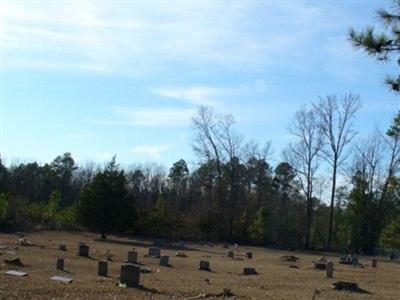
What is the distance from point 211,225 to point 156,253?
94.3ft

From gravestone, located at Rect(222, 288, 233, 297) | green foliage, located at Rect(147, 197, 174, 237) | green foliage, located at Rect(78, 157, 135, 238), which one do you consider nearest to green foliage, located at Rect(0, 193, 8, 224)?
green foliage, located at Rect(78, 157, 135, 238)

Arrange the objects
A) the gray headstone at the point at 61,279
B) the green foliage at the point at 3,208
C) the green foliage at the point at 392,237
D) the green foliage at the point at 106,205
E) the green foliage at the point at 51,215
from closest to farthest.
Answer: the gray headstone at the point at 61,279 → the green foliage at the point at 106,205 → the green foliage at the point at 3,208 → the green foliage at the point at 392,237 → the green foliage at the point at 51,215

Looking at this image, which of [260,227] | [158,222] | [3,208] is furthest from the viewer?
[260,227]

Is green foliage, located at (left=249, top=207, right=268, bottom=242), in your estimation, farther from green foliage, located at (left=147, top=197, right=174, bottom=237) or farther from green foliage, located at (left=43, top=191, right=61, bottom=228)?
green foliage, located at (left=43, top=191, right=61, bottom=228)

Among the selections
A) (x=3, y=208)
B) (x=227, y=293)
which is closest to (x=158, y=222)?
(x=3, y=208)

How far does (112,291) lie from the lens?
1473cm

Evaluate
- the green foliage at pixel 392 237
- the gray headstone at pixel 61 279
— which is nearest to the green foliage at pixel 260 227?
the green foliage at pixel 392 237

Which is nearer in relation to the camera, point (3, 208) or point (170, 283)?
point (170, 283)

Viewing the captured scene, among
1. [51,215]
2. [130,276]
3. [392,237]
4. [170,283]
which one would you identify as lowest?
[170,283]

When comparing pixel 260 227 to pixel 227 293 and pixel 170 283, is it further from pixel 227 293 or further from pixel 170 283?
pixel 227 293

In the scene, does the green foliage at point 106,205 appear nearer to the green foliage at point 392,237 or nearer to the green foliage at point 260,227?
the green foliage at point 260,227

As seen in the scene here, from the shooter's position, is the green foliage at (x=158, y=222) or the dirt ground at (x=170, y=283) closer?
the dirt ground at (x=170, y=283)

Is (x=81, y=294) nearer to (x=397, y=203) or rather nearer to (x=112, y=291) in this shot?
(x=112, y=291)

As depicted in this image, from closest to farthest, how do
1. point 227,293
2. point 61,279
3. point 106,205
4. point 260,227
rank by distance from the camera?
point 227,293 < point 61,279 < point 106,205 < point 260,227
